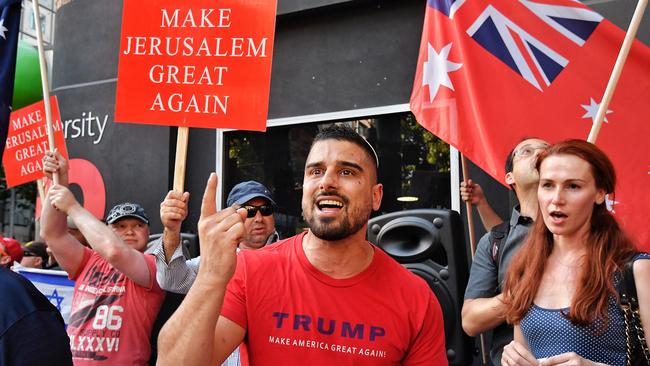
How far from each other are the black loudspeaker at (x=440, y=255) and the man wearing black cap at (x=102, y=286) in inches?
53.1

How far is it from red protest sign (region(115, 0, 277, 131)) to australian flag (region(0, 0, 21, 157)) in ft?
Result: 3.18

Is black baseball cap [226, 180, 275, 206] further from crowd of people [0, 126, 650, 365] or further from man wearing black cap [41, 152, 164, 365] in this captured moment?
crowd of people [0, 126, 650, 365]

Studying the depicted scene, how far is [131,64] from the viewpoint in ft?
10.4

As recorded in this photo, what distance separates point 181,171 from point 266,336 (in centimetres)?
104

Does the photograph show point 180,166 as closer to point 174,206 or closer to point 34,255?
point 174,206

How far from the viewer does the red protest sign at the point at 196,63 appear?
3.08m

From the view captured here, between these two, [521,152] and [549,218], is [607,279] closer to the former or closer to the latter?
[549,218]

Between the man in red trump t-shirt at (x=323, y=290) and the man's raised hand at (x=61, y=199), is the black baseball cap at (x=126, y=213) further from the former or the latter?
the man in red trump t-shirt at (x=323, y=290)

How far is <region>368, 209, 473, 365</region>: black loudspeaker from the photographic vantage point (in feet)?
10.8

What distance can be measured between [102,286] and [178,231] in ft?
2.72

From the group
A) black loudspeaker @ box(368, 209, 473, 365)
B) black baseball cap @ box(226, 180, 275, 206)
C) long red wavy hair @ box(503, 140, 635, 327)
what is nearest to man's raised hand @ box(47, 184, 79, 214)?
black baseball cap @ box(226, 180, 275, 206)

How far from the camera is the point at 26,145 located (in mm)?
5426

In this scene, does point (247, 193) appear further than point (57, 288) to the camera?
No

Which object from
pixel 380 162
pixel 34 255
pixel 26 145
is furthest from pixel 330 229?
pixel 34 255
